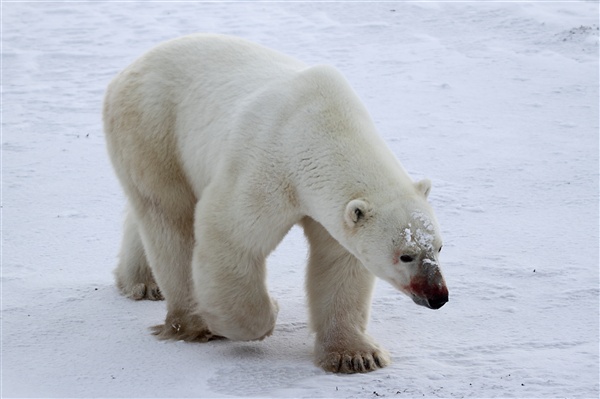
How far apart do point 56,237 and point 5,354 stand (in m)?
1.65

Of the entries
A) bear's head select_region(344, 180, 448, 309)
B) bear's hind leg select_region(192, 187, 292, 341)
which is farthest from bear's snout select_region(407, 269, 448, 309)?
bear's hind leg select_region(192, 187, 292, 341)

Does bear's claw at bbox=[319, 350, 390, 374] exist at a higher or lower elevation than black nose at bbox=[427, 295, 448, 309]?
lower

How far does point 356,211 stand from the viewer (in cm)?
393

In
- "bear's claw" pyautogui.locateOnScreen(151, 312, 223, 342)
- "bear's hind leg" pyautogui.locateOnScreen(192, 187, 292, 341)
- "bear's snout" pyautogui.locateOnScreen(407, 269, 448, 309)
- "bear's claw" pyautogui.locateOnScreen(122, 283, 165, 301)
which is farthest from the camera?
"bear's claw" pyautogui.locateOnScreen(122, 283, 165, 301)

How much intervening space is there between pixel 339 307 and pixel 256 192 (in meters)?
0.73

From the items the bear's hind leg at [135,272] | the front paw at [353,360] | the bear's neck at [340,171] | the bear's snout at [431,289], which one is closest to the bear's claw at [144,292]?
the bear's hind leg at [135,272]

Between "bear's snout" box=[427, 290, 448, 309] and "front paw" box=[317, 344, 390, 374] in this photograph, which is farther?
"front paw" box=[317, 344, 390, 374]

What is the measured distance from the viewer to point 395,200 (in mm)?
3977

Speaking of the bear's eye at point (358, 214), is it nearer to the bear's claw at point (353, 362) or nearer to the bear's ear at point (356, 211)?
the bear's ear at point (356, 211)

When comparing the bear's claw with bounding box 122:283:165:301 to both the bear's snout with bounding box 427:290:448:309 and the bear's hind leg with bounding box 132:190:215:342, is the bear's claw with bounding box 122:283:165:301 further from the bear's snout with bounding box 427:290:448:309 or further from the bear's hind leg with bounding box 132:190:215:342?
the bear's snout with bounding box 427:290:448:309

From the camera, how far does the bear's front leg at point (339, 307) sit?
4426mm

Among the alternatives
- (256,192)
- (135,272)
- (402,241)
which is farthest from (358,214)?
(135,272)

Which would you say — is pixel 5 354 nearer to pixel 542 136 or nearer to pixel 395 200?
pixel 395 200

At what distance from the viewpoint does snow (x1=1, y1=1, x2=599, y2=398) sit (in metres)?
4.36
